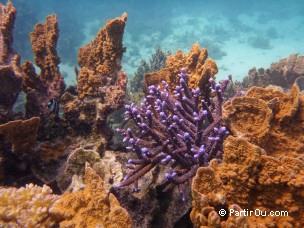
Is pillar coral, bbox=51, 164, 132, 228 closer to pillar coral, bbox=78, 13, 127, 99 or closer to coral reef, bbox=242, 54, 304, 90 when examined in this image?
pillar coral, bbox=78, 13, 127, 99

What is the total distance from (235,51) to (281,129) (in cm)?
2361

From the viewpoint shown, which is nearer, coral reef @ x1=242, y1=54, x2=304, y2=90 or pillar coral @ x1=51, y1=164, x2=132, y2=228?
pillar coral @ x1=51, y1=164, x2=132, y2=228

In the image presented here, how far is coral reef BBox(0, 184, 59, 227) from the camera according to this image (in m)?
2.07

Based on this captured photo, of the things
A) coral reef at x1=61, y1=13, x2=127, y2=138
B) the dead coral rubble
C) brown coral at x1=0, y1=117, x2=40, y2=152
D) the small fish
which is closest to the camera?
the dead coral rubble

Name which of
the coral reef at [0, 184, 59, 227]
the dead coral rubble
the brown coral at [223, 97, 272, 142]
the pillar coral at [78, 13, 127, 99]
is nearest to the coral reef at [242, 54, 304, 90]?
the pillar coral at [78, 13, 127, 99]

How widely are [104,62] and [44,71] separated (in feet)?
3.67

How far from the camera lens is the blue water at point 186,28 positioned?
22750 mm

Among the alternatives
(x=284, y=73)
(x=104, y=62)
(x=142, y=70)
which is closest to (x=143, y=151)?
(x=104, y=62)

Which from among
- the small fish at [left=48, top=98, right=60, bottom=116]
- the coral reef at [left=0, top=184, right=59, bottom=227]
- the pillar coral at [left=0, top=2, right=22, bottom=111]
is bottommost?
the coral reef at [left=0, top=184, right=59, bottom=227]

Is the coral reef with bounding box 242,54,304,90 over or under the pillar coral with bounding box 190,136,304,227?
over

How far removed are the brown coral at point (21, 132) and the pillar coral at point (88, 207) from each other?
1017mm

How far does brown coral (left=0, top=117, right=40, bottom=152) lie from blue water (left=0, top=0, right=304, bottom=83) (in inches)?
639

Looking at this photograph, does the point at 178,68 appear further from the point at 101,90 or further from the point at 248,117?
the point at 248,117

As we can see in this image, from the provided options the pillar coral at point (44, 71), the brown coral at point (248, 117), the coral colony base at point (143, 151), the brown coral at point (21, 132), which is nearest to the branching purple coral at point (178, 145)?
the coral colony base at point (143, 151)
